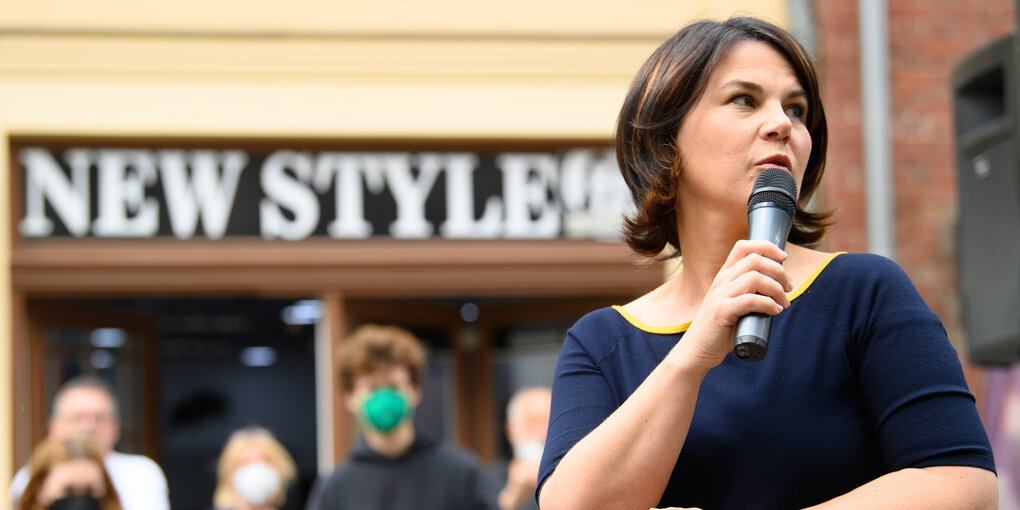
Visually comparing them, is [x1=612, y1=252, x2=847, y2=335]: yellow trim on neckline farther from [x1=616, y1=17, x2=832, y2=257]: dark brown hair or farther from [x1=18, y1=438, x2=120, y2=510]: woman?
[x1=18, y1=438, x2=120, y2=510]: woman

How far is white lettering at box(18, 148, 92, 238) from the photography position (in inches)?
262

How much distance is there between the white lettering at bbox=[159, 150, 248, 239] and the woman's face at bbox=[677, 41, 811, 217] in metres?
5.32

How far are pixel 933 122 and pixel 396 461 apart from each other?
363cm

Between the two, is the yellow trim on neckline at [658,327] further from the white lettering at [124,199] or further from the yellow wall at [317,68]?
the white lettering at [124,199]

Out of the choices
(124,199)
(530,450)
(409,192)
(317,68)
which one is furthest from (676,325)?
(124,199)

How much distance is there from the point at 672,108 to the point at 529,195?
5229 mm

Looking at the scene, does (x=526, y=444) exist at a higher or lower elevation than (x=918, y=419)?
lower

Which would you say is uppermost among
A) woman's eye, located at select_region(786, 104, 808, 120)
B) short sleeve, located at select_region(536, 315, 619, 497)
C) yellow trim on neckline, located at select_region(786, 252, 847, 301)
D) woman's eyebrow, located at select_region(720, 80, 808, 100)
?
woman's eyebrow, located at select_region(720, 80, 808, 100)

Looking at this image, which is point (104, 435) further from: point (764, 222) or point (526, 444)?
point (764, 222)

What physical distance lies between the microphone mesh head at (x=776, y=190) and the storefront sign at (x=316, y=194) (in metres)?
4.93

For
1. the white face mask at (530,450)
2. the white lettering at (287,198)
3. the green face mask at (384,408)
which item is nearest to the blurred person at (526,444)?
the white face mask at (530,450)

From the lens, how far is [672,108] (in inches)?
70.3

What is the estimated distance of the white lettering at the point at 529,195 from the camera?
700 cm

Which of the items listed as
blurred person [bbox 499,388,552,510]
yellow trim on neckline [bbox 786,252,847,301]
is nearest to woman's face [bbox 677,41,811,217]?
yellow trim on neckline [bbox 786,252,847,301]
